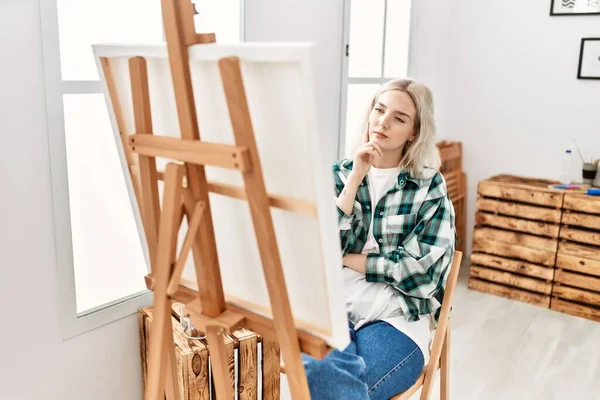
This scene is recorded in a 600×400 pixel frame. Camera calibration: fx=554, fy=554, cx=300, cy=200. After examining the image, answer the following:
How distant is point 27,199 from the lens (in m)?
1.47

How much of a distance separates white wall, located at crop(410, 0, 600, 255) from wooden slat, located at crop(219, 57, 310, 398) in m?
2.75

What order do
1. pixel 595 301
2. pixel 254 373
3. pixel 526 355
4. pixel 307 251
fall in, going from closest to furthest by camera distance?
pixel 307 251, pixel 254 373, pixel 526 355, pixel 595 301

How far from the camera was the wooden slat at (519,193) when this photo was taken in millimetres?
3006

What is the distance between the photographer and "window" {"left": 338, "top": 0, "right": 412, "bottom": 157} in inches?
108

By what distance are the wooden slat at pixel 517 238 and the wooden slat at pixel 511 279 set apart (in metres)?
0.19

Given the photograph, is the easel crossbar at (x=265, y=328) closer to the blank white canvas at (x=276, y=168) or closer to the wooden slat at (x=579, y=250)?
the blank white canvas at (x=276, y=168)

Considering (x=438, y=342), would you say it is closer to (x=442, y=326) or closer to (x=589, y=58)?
(x=442, y=326)

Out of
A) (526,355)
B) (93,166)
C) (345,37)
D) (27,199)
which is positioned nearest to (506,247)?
(526,355)

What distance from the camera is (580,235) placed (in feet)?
9.68

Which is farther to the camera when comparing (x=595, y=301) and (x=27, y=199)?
(x=595, y=301)

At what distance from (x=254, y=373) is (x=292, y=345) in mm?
818

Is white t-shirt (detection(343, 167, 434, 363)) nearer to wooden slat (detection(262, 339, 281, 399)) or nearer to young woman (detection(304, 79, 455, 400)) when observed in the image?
young woman (detection(304, 79, 455, 400))

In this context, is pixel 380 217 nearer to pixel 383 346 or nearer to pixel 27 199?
pixel 383 346

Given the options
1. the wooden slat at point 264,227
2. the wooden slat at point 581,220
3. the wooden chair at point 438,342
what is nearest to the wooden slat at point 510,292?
the wooden slat at point 581,220
